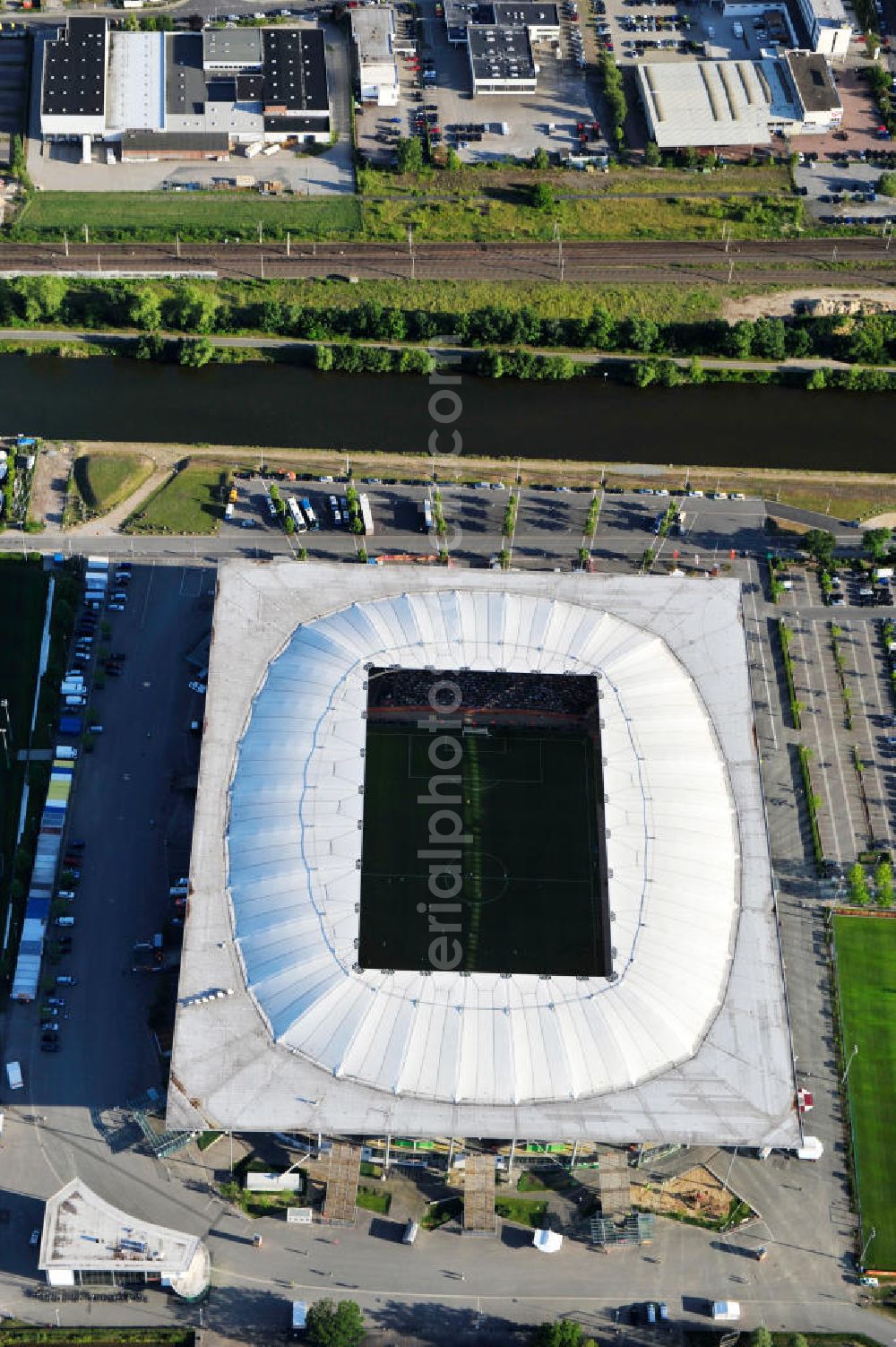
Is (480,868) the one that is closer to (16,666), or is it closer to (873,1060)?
(873,1060)

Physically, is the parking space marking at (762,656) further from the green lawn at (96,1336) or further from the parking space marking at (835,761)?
the green lawn at (96,1336)

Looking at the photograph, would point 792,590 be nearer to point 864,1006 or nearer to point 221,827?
point 864,1006

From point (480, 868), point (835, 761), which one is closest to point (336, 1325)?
point (480, 868)

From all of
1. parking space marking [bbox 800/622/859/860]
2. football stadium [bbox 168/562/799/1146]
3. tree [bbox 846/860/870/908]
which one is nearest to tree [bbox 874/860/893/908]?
tree [bbox 846/860/870/908]

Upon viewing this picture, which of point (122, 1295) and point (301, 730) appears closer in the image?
point (122, 1295)

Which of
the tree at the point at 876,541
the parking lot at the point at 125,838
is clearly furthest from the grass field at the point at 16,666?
the tree at the point at 876,541

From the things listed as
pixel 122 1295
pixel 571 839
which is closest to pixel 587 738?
pixel 571 839

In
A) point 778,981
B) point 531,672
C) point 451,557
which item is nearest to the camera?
point 778,981
